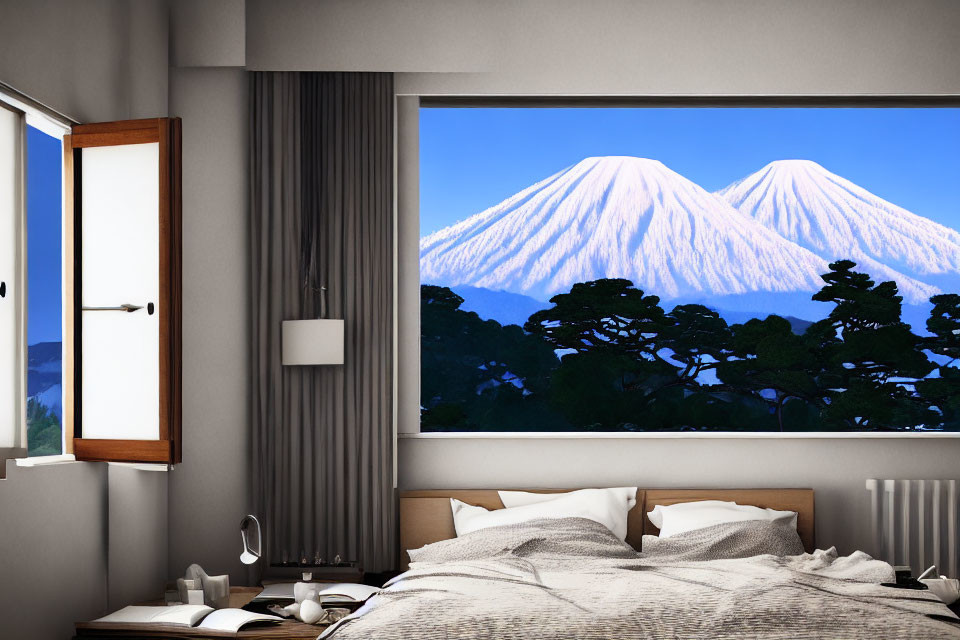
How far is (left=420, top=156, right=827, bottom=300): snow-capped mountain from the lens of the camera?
4457mm

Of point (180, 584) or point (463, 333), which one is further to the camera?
point (463, 333)

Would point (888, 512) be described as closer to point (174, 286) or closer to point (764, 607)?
point (764, 607)

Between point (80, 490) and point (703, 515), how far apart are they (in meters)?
2.41

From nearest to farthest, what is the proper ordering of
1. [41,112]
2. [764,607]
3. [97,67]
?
[764,607] < [41,112] < [97,67]

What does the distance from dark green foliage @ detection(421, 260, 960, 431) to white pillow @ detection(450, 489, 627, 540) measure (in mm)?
429

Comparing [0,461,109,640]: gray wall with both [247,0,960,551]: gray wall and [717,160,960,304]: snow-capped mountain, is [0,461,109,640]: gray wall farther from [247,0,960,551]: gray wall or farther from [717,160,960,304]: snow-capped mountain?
[717,160,960,304]: snow-capped mountain

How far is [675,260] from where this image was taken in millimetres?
4473

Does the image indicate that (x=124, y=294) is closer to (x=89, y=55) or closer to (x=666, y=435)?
(x=89, y=55)

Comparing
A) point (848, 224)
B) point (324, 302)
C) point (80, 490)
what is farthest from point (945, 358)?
point (80, 490)

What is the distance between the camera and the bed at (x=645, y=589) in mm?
2678

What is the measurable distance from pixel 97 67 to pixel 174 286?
88 cm

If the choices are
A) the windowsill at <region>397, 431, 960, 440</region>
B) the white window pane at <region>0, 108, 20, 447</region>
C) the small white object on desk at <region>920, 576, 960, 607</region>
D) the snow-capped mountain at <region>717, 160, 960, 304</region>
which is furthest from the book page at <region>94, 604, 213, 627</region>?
the snow-capped mountain at <region>717, 160, 960, 304</region>

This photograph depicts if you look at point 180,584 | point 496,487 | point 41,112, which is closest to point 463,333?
point 496,487

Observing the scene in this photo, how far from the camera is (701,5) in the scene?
429 centimetres
